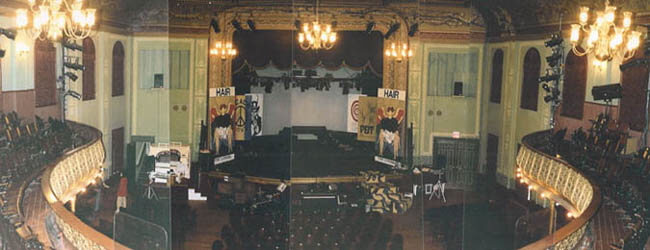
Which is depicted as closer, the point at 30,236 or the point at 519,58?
the point at 30,236

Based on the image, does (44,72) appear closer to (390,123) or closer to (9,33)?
(9,33)

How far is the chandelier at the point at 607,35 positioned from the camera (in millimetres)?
9695

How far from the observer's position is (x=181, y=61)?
10789 millimetres

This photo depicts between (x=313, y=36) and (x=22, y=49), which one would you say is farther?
(x=313, y=36)

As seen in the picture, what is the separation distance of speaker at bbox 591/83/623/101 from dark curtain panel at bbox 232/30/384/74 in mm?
3734

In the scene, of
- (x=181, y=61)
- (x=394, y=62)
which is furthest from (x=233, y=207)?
(x=394, y=62)

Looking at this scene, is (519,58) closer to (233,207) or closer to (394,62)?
(394,62)

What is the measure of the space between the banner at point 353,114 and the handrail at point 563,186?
9.91 feet

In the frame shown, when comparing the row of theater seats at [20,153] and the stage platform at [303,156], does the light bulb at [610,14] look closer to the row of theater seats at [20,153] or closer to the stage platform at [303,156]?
the stage platform at [303,156]

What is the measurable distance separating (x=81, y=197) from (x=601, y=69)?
854 cm

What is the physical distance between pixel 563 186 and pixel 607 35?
256 centimetres

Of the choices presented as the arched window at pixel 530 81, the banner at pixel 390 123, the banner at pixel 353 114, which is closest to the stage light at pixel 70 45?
the banner at pixel 353 114

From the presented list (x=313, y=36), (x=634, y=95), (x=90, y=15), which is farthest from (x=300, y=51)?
(x=634, y=95)

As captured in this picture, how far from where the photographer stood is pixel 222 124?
11.6 m
